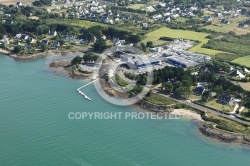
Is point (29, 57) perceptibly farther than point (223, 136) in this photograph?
Yes

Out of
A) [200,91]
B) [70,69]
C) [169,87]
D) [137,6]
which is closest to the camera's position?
[200,91]

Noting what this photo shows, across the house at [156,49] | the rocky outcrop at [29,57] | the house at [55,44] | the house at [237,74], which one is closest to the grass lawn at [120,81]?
the house at [156,49]

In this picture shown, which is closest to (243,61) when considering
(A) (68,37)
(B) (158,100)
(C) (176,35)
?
(C) (176,35)

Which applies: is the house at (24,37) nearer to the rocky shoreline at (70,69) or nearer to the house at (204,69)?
the rocky shoreline at (70,69)

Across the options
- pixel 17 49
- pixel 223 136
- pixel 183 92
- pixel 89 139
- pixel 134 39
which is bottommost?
pixel 89 139

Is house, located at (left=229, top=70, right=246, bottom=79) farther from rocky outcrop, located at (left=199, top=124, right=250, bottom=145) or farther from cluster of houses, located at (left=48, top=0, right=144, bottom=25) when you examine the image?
cluster of houses, located at (left=48, top=0, right=144, bottom=25)

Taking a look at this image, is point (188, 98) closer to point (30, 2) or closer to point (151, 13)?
point (151, 13)

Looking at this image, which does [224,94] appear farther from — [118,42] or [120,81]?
[118,42]
